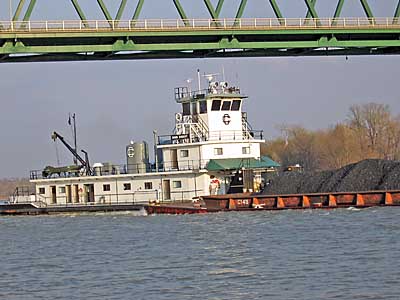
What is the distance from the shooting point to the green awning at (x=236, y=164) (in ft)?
177

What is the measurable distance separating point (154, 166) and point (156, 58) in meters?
10.9

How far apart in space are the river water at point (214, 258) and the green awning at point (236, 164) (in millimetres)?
6018

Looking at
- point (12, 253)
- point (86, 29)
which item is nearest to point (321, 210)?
point (86, 29)

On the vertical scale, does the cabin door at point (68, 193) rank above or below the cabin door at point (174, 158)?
below

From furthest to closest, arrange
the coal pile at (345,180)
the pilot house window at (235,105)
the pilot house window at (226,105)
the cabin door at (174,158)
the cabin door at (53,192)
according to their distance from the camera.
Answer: the cabin door at (53,192) → the pilot house window at (235,105) → the pilot house window at (226,105) → the cabin door at (174,158) → the coal pile at (345,180)

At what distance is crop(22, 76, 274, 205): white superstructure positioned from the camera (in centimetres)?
5466

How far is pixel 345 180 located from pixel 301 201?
3.02 m

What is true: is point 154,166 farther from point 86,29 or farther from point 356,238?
point 356,238

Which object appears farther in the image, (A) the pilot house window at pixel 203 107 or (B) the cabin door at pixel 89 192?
(B) the cabin door at pixel 89 192

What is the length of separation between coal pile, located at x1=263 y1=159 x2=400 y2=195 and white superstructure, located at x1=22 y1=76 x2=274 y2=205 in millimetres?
1724

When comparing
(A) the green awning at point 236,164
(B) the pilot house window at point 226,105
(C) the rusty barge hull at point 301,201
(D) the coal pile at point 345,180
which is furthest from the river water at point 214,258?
(B) the pilot house window at point 226,105

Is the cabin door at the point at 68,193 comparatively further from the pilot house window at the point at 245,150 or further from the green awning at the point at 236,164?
the pilot house window at the point at 245,150

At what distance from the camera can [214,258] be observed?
30.6 m

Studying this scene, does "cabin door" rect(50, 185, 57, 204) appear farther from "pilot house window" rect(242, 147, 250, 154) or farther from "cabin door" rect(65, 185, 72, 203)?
"pilot house window" rect(242, 147, 250, 154)
